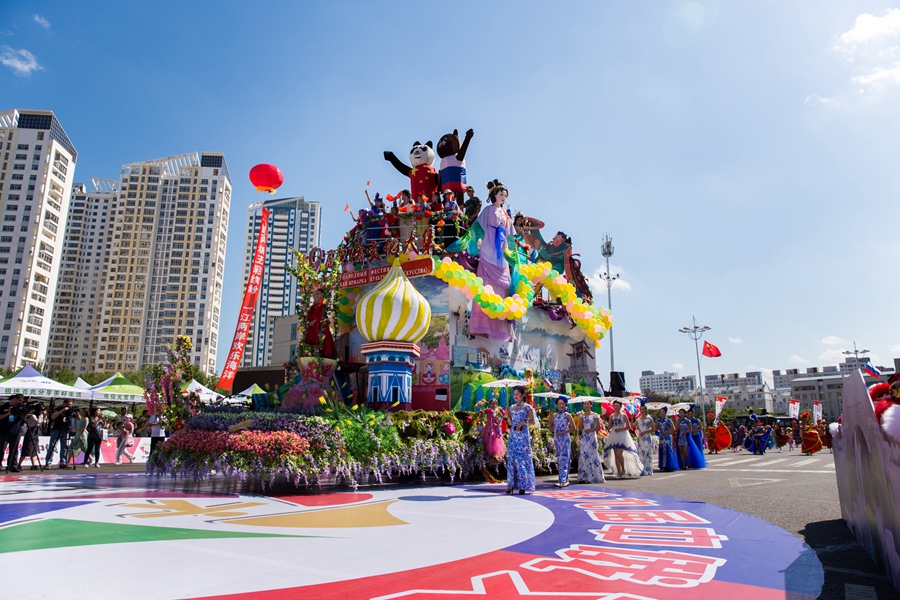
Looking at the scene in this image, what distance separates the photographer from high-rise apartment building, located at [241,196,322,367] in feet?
356

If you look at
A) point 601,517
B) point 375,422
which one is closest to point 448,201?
point 375,422

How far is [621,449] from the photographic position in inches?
544

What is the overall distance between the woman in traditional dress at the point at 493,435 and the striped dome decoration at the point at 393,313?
254cm

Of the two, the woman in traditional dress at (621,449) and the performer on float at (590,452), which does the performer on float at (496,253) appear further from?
the performer on float at (590,452)

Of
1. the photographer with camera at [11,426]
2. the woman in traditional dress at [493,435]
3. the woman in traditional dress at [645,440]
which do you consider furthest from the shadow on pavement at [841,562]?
the photographer with camera at [11,426]

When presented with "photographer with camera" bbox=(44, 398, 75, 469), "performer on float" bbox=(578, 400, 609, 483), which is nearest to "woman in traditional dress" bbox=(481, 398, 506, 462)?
"performer on float" bbox=(578, 400, 609, 483)

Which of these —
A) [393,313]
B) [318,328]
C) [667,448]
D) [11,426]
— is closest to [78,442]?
[11,426]

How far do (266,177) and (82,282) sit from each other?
95.1m

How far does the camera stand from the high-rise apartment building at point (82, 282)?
86.2m

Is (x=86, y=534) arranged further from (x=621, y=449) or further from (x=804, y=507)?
(x=621, y=449)

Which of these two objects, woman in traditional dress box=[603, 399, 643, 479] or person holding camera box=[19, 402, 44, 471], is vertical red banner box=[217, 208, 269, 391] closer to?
person holding camera box=[19, 402, 44, 471]

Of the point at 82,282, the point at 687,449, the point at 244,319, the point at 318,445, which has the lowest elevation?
the point at 687,449

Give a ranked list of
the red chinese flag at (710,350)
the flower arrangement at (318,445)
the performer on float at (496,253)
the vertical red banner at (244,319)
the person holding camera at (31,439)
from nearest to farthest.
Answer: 1. the flower arrangement at (318,445)
2. the person holding camera at (31,439)
3. the performer on float at (496,253)
4. the vertical red banner at (244,319)
5. the red chinese flag at (710,350)

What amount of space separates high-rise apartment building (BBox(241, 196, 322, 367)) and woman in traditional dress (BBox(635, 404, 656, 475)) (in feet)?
324
